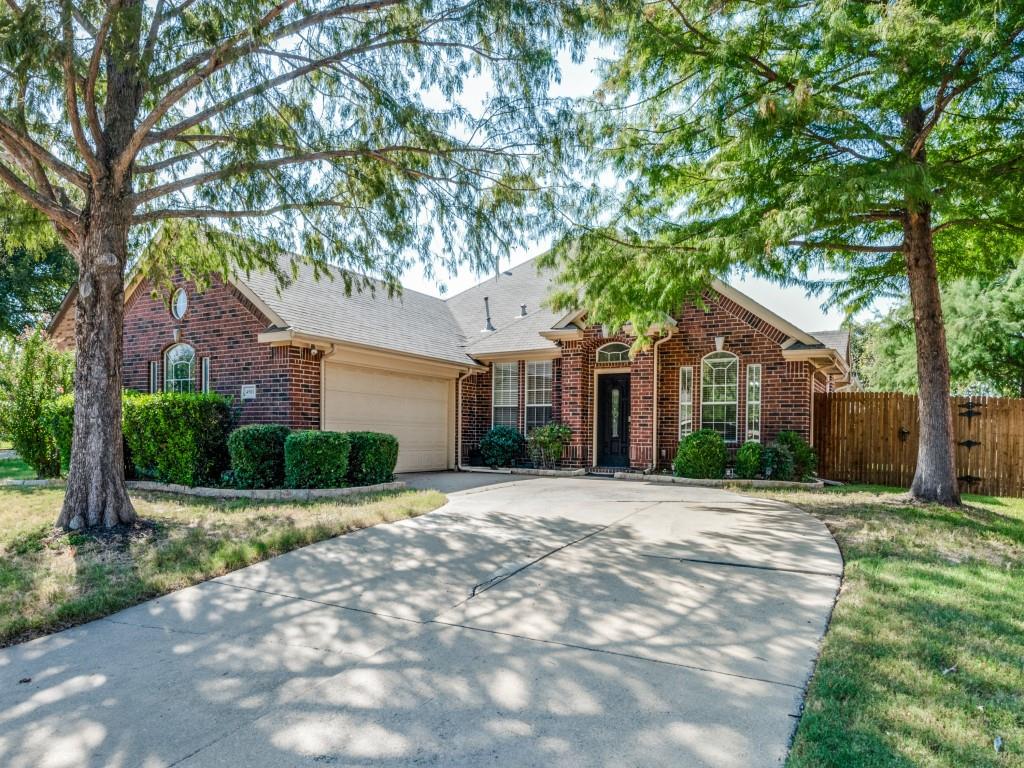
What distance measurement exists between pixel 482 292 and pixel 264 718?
17.5m

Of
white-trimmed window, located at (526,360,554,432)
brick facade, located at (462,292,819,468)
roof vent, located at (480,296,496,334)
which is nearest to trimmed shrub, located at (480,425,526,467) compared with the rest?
white-trimmed window, located at (526,360,554,432)

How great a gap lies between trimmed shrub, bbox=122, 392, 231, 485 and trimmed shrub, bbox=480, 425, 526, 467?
5931mm

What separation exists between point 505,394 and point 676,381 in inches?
169

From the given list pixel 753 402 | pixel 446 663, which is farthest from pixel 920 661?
pixel 753 402

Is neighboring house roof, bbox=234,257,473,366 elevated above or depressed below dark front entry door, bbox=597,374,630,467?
above

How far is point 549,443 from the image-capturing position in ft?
47.4

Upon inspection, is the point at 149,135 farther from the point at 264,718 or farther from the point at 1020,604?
the point at 1020,604

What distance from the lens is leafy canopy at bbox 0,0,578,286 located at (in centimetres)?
647

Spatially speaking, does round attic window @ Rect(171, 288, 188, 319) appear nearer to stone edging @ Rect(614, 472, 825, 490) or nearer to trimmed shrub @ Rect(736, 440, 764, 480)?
stone edging @ Rect(614, 472, 825, 490)

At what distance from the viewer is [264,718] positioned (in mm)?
3043

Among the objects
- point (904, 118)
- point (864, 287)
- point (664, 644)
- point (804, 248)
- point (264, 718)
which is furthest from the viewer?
point (864, 287)

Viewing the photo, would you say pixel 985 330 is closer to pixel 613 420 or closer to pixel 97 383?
pixel 613 420

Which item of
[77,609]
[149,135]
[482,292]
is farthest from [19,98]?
[482,292]

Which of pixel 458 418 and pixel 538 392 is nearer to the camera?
pixel 538 392
